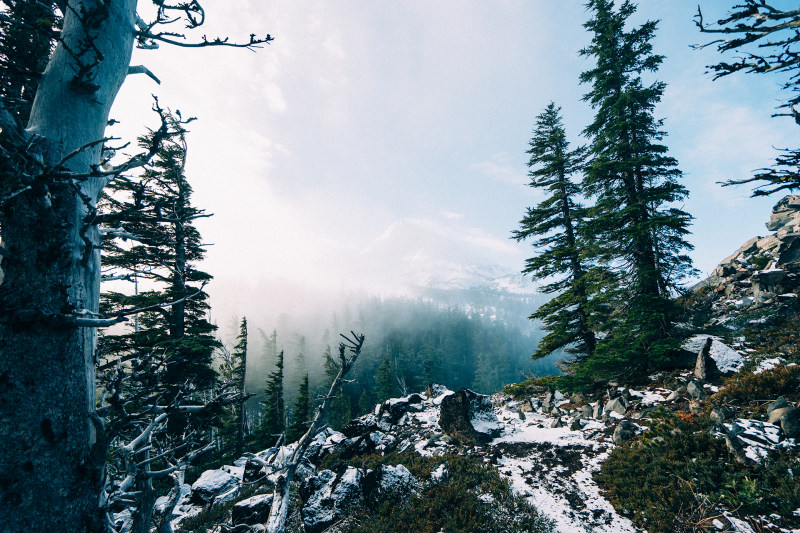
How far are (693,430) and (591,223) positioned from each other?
8007mm

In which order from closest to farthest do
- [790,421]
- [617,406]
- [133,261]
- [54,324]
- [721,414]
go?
[54,324]
[133,261]
[790,421]
[721,414]
[617,406]

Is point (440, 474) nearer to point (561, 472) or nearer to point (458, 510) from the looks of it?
point (458, 510)

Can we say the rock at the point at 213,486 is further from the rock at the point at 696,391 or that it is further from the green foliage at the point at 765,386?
the green foliage at the point at 765,386

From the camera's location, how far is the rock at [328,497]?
7.41m

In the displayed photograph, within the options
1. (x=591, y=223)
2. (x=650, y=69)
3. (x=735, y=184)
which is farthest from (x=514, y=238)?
(x=735, y=184)

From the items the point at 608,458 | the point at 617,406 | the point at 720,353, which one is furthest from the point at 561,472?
the point at 720,353

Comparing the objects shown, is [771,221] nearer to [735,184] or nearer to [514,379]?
[735,184]

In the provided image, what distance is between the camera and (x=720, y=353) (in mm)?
9289

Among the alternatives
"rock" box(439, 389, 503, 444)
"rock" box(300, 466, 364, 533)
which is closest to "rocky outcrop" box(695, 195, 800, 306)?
"rock" box(439, 389, 503, 444)

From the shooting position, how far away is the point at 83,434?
2.03 m

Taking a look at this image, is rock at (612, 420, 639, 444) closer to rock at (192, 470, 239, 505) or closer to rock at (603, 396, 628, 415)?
rock at (603, 396, 628, 415)

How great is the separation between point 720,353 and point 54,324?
15.6 metres

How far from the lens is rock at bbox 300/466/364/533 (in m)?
7.41

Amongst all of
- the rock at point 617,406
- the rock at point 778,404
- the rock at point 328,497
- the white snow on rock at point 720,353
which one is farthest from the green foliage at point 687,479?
the rock at point 328,497
